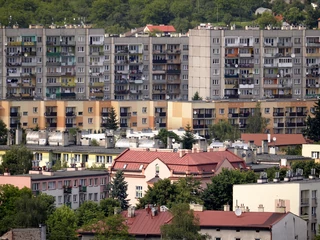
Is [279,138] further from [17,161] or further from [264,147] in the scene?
[17,161]

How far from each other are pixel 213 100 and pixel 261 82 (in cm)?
992

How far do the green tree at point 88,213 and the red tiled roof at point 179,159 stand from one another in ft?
34.8

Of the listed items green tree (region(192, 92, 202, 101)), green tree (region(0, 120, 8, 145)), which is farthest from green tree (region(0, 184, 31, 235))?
green tree (region(192, 92, 202, 101))

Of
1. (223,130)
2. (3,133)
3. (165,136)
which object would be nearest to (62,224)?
(165,136)

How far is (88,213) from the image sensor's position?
94125mm

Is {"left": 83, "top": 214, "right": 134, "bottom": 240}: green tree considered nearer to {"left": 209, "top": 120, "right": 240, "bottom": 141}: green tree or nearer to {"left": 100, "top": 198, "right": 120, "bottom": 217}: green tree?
{"left": 100, "top": 198, "right": 120, "bottom": 217}: green tree

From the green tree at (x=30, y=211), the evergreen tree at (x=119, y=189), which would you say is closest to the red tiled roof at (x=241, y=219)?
the green tree at (x=30, y=211)

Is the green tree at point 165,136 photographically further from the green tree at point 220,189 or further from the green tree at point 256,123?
the green tree at point 220,189

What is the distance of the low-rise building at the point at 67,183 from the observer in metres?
102

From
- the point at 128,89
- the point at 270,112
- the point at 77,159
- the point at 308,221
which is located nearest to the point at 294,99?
the point at 270,112

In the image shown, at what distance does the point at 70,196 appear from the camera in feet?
344

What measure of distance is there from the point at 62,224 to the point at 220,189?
508 inches

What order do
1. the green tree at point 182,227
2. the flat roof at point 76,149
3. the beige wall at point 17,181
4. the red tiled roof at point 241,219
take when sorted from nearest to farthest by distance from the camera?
1. the green tree at point 182,227
2. the red tiled roof at point 241,219
3. the beige wall at point 17,181
4. the flat roof at point 76,149

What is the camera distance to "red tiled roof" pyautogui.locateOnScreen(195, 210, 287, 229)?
8606 centimetres
